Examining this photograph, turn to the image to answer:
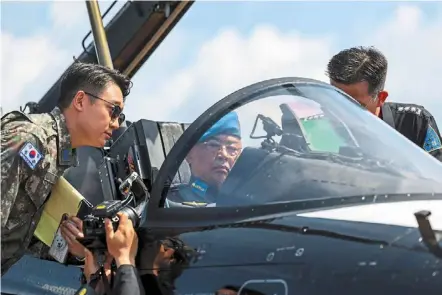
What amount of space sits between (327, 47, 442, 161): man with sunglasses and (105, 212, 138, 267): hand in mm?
2063

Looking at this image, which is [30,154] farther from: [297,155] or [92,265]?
[297,155]

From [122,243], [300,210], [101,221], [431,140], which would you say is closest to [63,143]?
[101,221]

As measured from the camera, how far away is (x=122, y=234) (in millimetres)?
2961

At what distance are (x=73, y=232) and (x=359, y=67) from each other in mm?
2172

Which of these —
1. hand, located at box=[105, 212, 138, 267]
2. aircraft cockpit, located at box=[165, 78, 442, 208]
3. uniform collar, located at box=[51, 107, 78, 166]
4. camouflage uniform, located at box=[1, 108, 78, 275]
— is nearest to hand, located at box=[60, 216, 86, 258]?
camouflage uniform, located at box=[1, 108, 78, 275]

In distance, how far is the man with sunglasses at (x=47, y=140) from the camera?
3205 millimetres

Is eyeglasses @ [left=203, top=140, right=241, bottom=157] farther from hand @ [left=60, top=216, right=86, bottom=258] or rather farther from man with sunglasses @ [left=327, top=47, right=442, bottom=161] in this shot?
man with sunglasses @ [left=327, top=47, right=442, bottom=161]

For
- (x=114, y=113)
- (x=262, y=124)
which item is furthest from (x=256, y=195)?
(x=114, y=113)

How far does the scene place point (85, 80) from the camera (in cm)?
357

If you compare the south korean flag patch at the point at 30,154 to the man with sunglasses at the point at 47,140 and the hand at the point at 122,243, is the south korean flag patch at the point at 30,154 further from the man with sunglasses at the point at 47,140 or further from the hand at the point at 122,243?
the hand at the point at 122,243

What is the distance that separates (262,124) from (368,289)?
99 cm

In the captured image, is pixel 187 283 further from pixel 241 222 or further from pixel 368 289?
pixel 368 289

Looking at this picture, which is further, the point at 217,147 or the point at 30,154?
the point at 30,154

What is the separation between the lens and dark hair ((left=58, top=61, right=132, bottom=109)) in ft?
11.6
